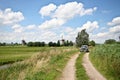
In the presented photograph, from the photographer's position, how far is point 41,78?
1471 centimetres

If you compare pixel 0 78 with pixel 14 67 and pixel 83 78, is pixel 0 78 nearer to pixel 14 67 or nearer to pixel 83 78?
pixel 14 67

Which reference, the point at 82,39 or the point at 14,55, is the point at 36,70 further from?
the point at 82,39

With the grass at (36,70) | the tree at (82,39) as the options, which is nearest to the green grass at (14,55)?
the grass at (36,70)

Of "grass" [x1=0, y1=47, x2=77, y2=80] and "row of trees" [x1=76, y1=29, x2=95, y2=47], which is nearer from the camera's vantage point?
"grass" [x1=0, y1=47, x2=77, y2=80]

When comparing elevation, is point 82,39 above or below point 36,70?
above

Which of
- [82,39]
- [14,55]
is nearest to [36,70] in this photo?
[14,55]

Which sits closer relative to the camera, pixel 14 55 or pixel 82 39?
pixel 14 55

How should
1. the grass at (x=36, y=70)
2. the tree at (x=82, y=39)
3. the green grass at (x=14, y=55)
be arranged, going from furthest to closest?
the tree at (x=82, y=39), the green grass at (x=14, y=55), the grass at (x=36, y=70)

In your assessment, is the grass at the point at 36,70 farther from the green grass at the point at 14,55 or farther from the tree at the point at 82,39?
the tree at the point at 82,39

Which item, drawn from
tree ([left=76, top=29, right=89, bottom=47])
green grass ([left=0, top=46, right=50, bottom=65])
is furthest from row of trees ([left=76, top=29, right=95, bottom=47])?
green grass ([left=0, top=46, right=50, bottom=65])

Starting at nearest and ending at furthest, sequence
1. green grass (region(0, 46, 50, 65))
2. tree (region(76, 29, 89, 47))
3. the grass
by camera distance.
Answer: the grass → green grass (region(0, 46, 50, 65)) → tree (region(76, 29, 89, 47))

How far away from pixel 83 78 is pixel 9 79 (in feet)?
23.8

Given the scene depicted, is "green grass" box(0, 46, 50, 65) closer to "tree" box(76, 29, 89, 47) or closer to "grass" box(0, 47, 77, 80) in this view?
"grass" box(0, 47, 77, 80)

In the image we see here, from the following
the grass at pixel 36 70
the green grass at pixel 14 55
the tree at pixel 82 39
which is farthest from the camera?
the tree at pixel 82 39
